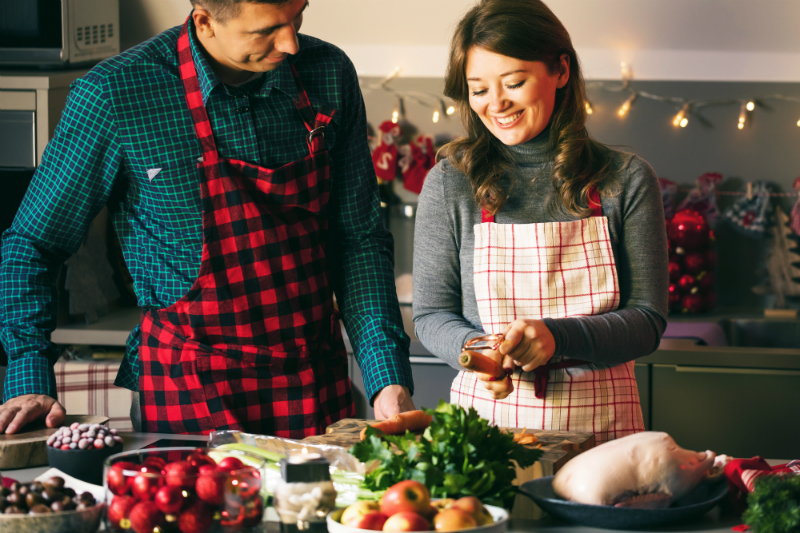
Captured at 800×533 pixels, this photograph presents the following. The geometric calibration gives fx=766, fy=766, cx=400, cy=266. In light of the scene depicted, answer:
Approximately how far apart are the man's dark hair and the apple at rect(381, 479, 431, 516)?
75cm

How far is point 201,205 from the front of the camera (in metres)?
1.22

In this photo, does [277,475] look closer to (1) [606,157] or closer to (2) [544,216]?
(2) [544,216]

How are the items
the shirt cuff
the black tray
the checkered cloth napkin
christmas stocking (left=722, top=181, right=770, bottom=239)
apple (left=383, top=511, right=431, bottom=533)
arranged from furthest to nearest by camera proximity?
christmas stocking (left=722, top=181, right=770, bottom=239)
the checkered cloth napkin
the shirt cuff
the black tray
apple (left=383, top=511, right=431, bottom=533)

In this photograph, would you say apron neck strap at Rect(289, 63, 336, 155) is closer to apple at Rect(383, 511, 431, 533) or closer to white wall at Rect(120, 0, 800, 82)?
apple at Rect(383, 511, 431, 533)

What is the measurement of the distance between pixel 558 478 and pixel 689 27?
2250 mm

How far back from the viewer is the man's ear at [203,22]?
3.91 feet

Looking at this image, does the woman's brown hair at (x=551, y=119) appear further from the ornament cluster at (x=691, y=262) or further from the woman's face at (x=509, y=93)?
the ornament cluster at (x=691, y=262)

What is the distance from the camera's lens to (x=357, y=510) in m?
0.69

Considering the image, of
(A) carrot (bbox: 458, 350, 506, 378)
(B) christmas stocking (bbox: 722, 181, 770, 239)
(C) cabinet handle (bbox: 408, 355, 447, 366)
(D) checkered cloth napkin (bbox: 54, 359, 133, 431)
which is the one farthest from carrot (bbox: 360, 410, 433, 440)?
(B) christmas stocking (bbox: 722, 181, 770, 239)

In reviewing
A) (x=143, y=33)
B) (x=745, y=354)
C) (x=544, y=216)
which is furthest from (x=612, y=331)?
(x=143, y=33)

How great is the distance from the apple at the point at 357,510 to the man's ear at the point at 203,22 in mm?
803

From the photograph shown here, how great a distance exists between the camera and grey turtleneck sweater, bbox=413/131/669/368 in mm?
1187

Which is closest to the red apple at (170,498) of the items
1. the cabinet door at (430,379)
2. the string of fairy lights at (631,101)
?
the cabinet door at (430,379)

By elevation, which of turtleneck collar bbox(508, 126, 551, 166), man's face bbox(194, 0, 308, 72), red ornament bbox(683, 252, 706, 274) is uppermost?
man's face bbox(194, 0, 308, 72)
